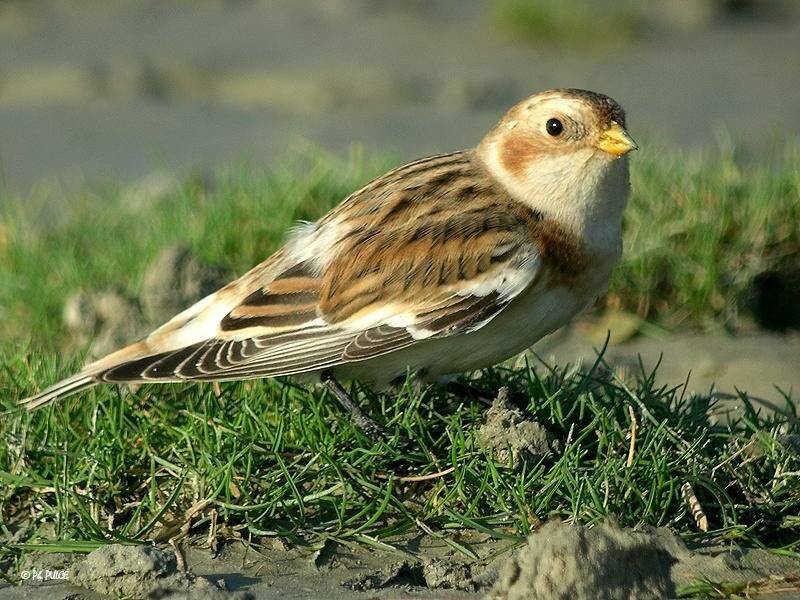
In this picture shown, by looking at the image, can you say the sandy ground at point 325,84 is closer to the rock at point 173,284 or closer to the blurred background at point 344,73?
the blurred background at point 344,73

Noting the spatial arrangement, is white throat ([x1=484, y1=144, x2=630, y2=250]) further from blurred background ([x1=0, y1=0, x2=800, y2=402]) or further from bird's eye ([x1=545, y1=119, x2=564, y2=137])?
blurred background ([x1=0, y1=0, x2=800, y2=402])

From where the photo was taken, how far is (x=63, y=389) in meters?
4.65

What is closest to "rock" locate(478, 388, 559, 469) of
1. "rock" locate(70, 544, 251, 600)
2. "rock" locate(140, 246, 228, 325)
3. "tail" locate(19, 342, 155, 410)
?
"rock" locate(70, 544, 251, 600)

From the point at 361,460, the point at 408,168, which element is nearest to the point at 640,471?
the point at 361,460

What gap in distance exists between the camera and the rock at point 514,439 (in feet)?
13.9

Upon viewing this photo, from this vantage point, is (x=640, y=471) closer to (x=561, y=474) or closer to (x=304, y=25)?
(x=561, y=474)

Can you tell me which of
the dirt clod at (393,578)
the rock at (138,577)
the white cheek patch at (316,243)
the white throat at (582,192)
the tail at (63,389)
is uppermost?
the white throat at (582,192)

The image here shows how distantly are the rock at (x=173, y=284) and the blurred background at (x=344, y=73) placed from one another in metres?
2.64

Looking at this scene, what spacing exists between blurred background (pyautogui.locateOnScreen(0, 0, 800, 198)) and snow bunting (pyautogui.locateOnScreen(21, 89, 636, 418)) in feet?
11.3

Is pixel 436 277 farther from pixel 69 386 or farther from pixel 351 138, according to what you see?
pixel 351 138

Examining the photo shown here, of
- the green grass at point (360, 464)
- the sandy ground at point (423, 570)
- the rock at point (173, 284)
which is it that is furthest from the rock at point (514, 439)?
the rock at point (173, 284)

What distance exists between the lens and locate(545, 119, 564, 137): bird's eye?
4.83m

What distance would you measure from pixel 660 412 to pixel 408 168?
1207 millimetres

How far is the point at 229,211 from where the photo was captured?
255 inches
